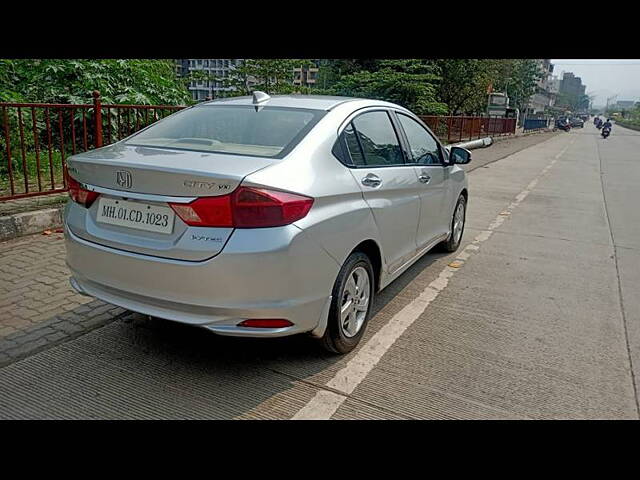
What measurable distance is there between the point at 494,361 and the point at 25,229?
4.86 metres

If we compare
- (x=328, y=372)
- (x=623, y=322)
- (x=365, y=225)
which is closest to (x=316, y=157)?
(x=365, y=225)

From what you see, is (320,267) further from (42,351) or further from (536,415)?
(42,351)

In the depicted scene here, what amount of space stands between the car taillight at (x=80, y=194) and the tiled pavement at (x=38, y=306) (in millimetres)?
1009

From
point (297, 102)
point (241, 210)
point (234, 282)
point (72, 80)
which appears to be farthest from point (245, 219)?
point (72, 80)

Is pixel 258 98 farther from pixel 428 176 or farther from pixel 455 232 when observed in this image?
pixel 455 232

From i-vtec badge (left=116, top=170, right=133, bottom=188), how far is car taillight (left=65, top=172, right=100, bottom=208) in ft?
0.70

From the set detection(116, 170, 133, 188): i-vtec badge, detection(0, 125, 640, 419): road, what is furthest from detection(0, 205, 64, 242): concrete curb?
detection(116, 170, 133, 188): i-vtec badge

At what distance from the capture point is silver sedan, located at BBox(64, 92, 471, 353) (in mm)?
2455

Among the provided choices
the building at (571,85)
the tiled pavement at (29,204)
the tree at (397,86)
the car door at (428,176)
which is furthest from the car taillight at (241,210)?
the building at (571,85)

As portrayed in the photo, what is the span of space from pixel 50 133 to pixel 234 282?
15.3ft

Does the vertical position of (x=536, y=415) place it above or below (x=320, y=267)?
below
